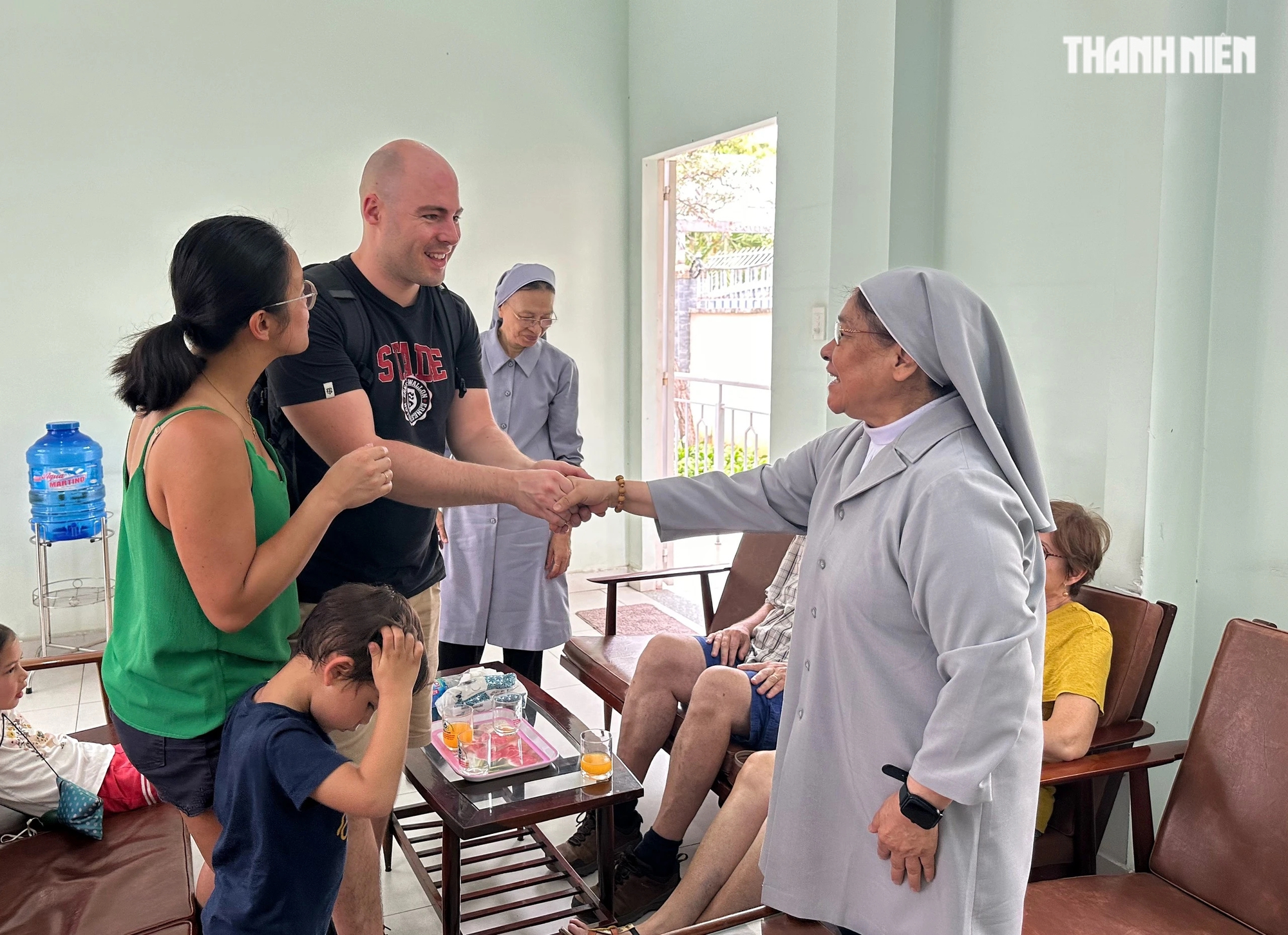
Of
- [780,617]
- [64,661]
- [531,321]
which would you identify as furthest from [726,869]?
[531,321]

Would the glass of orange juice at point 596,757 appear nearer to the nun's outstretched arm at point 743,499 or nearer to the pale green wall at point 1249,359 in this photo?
the nun's outstretched arm at point 743,499

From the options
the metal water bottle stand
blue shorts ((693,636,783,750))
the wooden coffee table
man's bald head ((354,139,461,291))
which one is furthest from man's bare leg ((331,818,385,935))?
the metal water bottle stand

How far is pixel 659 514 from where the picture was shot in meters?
2.00

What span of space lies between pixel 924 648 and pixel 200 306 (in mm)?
1230

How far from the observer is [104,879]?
1.98 meters

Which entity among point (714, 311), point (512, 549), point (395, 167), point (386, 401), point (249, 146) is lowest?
point (512, 549)

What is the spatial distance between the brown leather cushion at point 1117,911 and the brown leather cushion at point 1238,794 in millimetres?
48

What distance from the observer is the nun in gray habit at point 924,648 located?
4.75 ft

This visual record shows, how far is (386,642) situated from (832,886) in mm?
822

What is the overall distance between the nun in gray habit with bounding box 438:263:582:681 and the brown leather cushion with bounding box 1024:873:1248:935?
1869mm

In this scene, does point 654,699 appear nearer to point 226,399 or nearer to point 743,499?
point 743,499

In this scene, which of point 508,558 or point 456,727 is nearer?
point 456,727

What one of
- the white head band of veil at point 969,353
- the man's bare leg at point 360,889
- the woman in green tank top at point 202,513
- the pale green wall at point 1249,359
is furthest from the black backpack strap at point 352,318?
the pale green wall at point 1249,359

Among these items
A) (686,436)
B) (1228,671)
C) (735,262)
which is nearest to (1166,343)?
(1228,671)
